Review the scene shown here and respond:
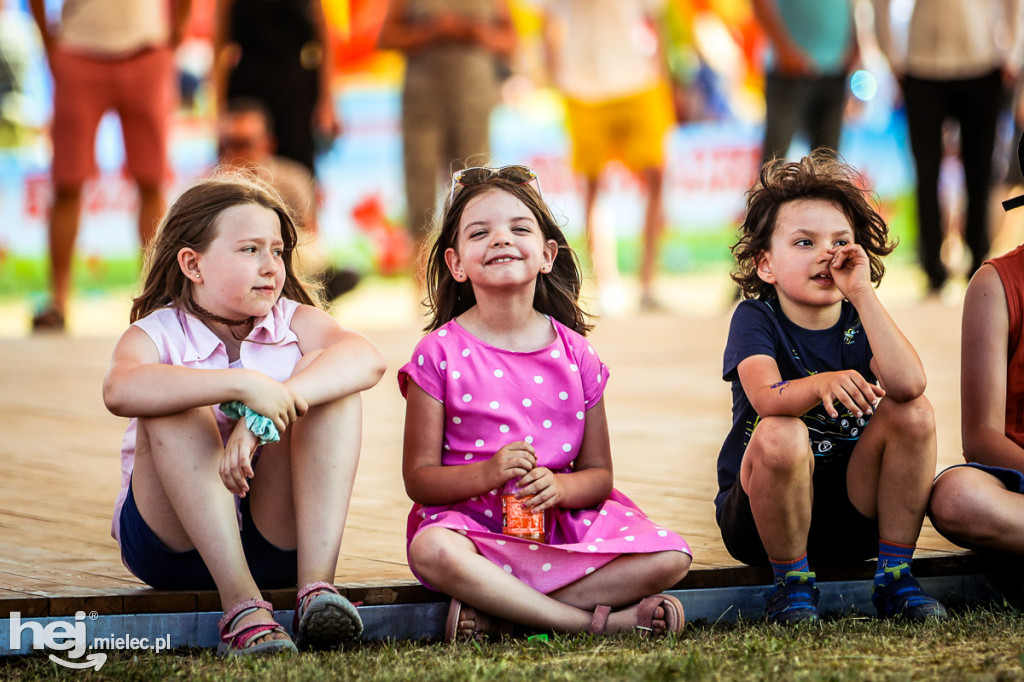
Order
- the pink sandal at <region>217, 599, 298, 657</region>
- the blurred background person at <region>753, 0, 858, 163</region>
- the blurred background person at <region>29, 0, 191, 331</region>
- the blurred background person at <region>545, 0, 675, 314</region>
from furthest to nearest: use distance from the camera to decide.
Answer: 1. the blurred background person at <region>545, 0, 675, 314</region>
2. the blurred background person at <region>753, 0, 858, 163</region>
3. the blurred background person at <region>29, 0, 191, 331</region>
4. the pink sandal at <region>217, 599, 298, 657</region>

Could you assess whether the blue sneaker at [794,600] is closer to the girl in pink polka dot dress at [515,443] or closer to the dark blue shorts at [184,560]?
the girl in pink polka dot dress at [515,443]

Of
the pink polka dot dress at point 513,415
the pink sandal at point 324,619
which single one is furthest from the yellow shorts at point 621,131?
the pink sandal at point 324,619

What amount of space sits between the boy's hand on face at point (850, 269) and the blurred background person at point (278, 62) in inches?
181

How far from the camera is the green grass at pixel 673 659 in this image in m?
1.86

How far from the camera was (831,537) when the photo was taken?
2.42 meters

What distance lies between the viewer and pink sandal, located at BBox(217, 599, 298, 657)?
204 centimetres

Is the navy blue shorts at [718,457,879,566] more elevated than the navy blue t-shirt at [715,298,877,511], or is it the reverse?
the navy blue t-shirt at [715,298,877,511]

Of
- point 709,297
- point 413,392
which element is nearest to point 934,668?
point 413,392

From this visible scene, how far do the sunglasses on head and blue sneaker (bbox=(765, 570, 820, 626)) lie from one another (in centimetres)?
87

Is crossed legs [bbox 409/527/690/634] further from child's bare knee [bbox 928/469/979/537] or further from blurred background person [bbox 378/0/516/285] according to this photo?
blurred background person [bbox 378/0/516/285]

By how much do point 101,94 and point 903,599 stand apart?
5.07m

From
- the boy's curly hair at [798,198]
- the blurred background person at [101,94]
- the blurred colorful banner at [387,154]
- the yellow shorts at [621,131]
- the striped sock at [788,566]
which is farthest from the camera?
the blurred colorful banner at [387,154]

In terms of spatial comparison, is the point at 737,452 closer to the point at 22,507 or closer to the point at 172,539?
the point at 172,539

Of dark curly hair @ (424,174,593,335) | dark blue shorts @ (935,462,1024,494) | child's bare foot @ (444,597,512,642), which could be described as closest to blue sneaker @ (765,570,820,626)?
dark blue shorts @ (935,462,1024,494)
